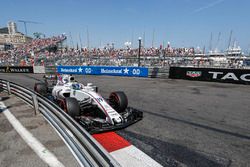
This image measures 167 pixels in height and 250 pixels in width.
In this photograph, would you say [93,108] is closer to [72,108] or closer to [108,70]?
[72,108]

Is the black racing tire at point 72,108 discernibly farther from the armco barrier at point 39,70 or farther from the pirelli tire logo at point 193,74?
Result: the armco barrier at point 39,70

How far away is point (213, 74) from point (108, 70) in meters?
10.0

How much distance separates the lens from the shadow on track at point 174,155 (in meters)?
2.98

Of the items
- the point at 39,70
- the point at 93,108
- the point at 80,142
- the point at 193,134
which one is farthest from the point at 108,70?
the point at 80,142

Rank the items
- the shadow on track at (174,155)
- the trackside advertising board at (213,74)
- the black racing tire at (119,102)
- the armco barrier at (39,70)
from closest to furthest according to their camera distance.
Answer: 1. the shadow on track at (174,155)
2. the black racing tire at (119,102)
3. the trackside advertising board at (213,74)
4. the armco barrier at (39,70)

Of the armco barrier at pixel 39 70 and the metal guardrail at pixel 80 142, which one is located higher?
the metal guardrail at pixel 80 142

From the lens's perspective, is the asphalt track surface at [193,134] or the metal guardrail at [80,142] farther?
the asphalt track surface at [193,134]

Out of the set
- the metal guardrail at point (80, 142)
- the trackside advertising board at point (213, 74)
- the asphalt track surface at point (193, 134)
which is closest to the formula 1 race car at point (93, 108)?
the asphalt track surface at point (193, 134)

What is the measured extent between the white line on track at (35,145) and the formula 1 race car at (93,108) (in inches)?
37.7

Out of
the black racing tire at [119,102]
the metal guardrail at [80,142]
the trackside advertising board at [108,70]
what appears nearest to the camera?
the metal guardrail at [80,142]

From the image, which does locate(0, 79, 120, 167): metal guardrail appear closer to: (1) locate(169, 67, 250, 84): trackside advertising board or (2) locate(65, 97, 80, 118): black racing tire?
(2) locate(65, 97, 80, 118): black racing tire

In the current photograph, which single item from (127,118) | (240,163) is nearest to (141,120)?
(127,118)

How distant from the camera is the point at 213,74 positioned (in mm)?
12445

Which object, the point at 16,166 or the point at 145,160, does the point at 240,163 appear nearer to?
the point at 145,160
